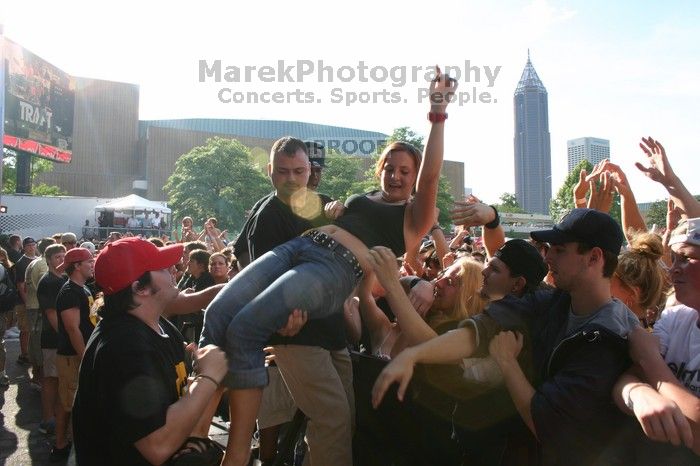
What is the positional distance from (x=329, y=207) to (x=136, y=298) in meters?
1.21

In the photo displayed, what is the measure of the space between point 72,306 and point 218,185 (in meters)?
45.6

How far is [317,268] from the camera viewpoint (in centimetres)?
298

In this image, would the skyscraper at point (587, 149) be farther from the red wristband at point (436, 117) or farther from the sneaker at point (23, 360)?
the red wristband at point (436, 117)

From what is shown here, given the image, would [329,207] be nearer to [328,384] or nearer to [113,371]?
[328,384]

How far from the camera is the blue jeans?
9.07 feet

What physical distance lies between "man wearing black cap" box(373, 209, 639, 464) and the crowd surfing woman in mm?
738

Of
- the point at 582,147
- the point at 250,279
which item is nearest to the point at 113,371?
the point at 250,279

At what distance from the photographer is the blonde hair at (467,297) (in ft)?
12.2

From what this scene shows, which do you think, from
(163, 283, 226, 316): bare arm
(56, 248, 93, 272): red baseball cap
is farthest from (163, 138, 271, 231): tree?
(163, 283, 226, 316): bare arm

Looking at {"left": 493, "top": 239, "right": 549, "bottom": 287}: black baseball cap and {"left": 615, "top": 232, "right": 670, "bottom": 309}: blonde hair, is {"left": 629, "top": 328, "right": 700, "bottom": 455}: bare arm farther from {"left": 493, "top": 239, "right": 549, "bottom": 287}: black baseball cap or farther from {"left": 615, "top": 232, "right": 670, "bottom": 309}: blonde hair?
{"left": 615, "top": 232, "right": 670, "bottom": 309}: blonde hair

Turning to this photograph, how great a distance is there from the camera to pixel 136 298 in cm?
254

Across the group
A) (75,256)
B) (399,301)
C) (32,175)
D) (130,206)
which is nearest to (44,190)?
(32,175)

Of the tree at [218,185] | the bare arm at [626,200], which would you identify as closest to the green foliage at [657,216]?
the tree at [218,185]

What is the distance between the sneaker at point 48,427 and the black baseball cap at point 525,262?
5.37 meters
